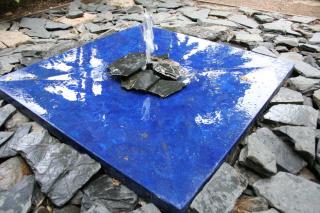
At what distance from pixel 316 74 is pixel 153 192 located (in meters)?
2.21

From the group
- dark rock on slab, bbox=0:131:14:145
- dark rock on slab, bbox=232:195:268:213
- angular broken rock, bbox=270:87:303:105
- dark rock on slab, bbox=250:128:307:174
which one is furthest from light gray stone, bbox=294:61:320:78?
dark rock on slab, bbox=0:131:14:145

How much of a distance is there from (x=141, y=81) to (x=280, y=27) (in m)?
2.76

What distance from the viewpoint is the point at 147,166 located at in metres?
1.82

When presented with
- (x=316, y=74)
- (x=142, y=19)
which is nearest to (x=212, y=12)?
(x=142, y=19)

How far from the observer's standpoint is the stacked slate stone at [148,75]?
2.54 m

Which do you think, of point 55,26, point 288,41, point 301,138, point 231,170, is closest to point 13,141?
point 231,170

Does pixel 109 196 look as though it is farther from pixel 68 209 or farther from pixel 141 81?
pixel 141 81

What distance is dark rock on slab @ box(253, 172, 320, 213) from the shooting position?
1.62 metres

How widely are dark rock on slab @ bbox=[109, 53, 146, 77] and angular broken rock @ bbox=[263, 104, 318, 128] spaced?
4.03 ft

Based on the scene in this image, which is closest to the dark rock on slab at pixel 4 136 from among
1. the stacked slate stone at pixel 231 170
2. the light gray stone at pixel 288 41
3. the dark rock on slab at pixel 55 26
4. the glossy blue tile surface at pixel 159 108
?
the stacked slate stone at pixel 231 170

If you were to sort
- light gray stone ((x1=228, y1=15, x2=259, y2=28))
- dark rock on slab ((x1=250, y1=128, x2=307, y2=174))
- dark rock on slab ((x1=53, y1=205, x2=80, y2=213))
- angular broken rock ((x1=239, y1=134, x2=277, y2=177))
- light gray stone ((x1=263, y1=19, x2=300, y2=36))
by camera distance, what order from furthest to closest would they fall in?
1. light gray stone ((x1=228, y1=15, x2=259, y2=28))
2. light gray stone ((x1=263, y1=19, x2=300, y2=36))
3. dark rock on slab ((x1=250, y1=128, x2=307, y2=174))
4. angular broken rock ((x1=239, y1=134, x2=277, y2=177))
5. dark rock on slab ((x1=53, y1=205, x2=80, y2=213))

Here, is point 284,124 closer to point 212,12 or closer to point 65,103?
point 65,103

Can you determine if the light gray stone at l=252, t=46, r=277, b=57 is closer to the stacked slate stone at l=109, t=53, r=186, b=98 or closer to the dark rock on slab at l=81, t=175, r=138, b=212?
the stacked slate stone at l=109, t=53, r=186, b=98

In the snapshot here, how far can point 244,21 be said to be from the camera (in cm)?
461
